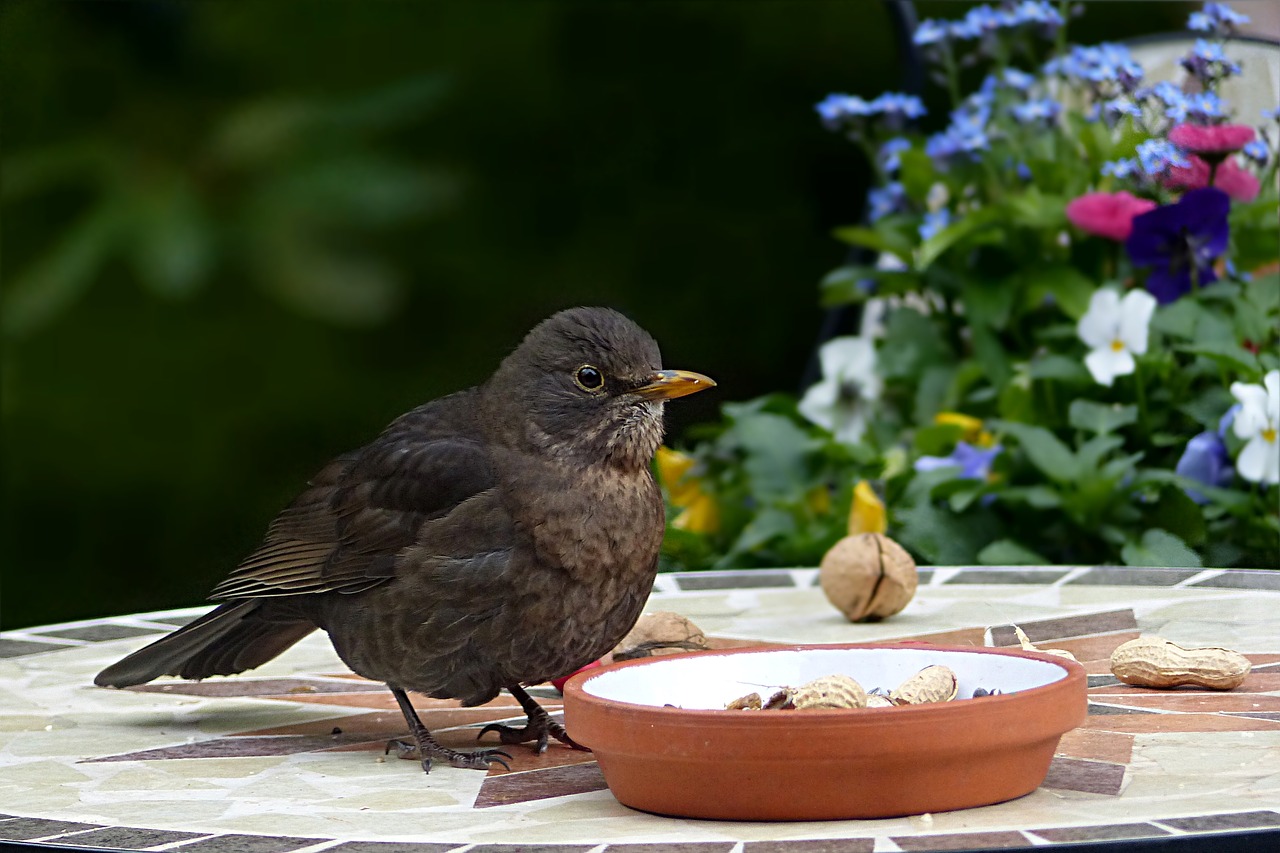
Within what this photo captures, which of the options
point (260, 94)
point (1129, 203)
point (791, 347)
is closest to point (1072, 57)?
point (1129, 203)

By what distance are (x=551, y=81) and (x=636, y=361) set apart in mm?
3675

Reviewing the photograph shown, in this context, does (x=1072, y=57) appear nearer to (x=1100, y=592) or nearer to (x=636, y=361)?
(x=1100, y=592)

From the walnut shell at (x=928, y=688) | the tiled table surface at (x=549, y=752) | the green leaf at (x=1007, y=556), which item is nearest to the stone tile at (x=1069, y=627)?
the tiled table surface at (x=549, y=752)

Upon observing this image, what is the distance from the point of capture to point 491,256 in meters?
5.68

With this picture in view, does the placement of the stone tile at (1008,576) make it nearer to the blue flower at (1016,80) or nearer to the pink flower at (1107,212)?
the pink flower at (1107,212)

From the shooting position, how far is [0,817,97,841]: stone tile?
172cm

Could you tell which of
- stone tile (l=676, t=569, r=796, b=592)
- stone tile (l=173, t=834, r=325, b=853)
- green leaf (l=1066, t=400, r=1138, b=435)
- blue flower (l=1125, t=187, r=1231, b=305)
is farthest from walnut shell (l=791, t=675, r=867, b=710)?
blue flower (l=1125, t=187, r=1231, b=305)

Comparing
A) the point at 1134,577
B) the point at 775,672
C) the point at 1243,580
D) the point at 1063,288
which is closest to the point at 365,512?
the point at 775,672

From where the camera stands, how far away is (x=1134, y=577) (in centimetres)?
330

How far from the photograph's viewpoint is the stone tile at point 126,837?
1.68 m

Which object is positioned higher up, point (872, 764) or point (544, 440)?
point (544, 440)

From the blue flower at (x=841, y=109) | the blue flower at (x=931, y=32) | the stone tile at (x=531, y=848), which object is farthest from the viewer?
the blue flower at (x=841, y=109)

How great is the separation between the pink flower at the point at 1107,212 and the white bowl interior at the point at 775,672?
2612mm

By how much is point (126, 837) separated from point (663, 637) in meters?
1.10
